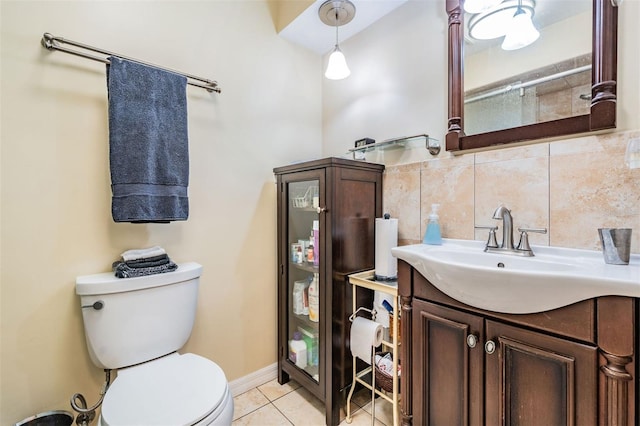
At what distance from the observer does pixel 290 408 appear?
5.21 feet

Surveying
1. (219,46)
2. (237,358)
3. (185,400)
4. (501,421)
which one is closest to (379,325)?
(501,421)

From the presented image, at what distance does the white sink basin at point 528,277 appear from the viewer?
0.71 meters

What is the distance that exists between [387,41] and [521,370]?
5.61ft

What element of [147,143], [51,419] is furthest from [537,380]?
[51,419]

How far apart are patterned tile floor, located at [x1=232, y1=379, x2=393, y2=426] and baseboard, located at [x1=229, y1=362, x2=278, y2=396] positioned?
0.03m

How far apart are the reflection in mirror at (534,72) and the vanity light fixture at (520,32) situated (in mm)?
16

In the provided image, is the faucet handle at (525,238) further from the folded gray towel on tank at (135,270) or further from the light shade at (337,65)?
the folded gray towel on tank at (135,270)

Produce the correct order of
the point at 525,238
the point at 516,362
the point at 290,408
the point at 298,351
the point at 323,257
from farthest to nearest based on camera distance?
the point at 298,351 → the point at 290,408 → the point at 323,257 → the point at 525,238 → the point at 516,362

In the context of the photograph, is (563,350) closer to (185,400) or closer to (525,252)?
(525,252)

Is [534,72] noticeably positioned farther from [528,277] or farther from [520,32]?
[528,277]

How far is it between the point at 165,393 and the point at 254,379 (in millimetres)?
894

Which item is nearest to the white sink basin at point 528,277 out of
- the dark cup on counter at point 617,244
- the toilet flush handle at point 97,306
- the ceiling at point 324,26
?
the dark cup on counter at point 617,244

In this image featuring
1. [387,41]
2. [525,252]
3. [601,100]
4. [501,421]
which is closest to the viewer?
[501,421]

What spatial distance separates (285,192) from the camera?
174 cm
